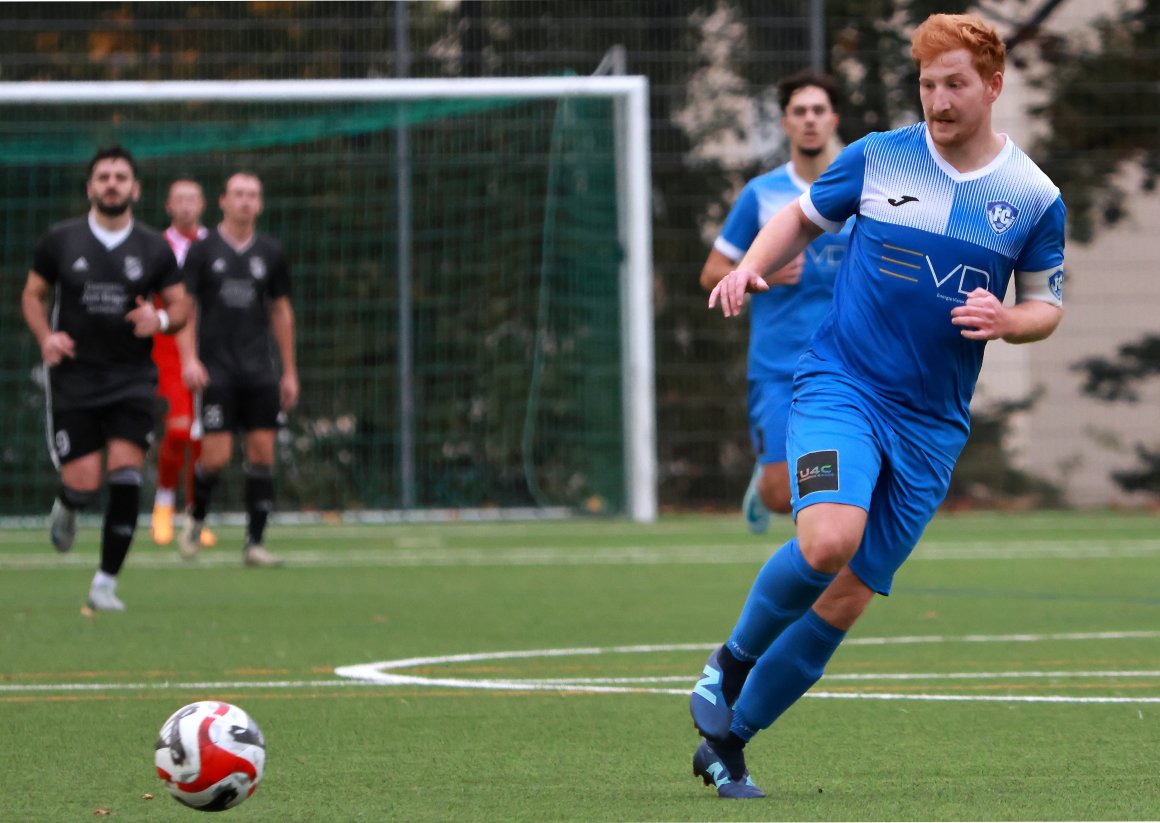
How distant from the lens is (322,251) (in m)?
18.2

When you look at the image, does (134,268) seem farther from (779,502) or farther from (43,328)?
(779,502)

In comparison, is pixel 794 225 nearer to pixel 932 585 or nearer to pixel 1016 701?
pixel 1016 701

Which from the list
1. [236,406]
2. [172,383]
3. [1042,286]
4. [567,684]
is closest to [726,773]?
[1042,286]

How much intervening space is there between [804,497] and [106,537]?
5.59 m

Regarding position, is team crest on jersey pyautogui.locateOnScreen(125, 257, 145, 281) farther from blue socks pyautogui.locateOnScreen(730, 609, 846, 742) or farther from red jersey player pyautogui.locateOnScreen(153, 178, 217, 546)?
blue socks pyautogui.locateOnScreen(730, 609, 846, 742)

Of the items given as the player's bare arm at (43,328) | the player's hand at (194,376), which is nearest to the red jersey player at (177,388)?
the player's hand at (194,376)

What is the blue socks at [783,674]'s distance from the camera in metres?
5.04

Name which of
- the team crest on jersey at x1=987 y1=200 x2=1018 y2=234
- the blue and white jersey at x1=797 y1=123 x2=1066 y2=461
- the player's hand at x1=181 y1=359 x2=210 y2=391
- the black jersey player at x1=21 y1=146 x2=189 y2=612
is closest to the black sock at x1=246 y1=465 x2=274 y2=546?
the player's hand at x1=181 y1=359 x2=210 y2=391

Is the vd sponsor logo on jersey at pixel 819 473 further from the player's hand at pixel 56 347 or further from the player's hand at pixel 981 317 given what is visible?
the player's hand at pixel 56 347

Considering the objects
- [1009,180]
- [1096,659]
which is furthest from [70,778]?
[1096,659]

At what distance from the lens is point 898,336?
507 cm

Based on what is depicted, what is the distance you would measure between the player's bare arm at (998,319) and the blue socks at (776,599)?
644 millimetres

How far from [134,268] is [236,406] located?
10.3ft

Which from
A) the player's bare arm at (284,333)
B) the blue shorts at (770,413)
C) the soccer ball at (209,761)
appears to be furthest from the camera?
the player's bare arm at (284,333)
